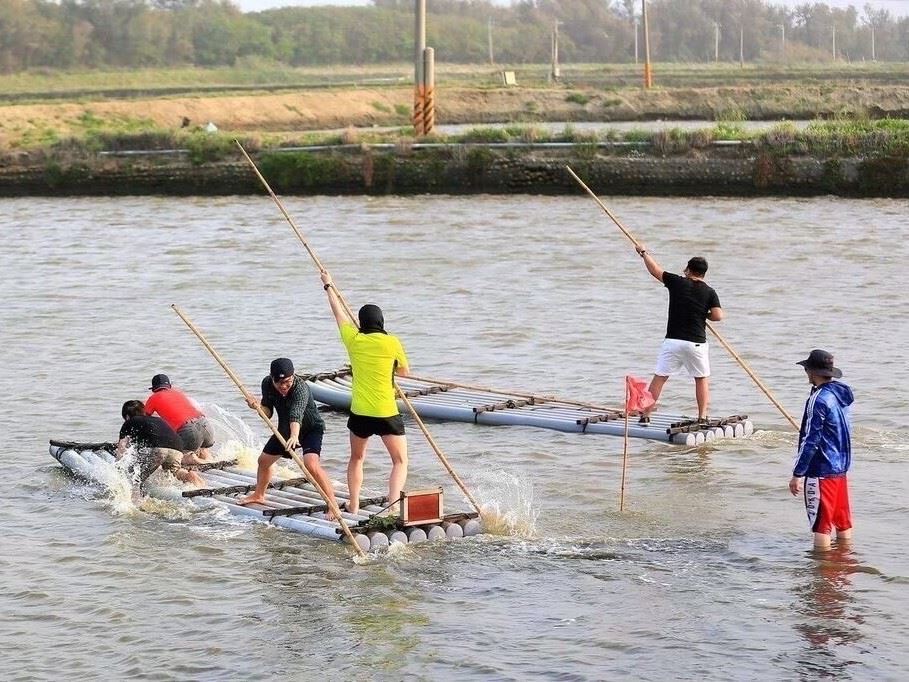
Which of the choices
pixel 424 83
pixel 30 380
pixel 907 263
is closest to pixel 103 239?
pixel 424 83

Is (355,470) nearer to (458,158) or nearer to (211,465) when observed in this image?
(211,465)

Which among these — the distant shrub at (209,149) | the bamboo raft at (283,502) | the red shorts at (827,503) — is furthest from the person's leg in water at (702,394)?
the distant shrub at (209,149)

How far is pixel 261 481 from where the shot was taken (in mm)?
11570

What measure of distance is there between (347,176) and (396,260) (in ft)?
26.3

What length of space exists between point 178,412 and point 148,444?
43 cm

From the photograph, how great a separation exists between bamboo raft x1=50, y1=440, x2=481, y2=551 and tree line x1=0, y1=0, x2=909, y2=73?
7632 centimetres

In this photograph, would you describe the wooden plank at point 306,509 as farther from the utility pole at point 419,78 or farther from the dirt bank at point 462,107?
the dirt bank at point 462,107

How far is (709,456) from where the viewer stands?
13.4 meters

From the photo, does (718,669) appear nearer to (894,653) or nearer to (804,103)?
(894,653)

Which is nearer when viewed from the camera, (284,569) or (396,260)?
(284,569)

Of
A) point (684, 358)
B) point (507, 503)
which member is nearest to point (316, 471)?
point (507, 503)

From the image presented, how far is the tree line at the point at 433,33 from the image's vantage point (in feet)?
308

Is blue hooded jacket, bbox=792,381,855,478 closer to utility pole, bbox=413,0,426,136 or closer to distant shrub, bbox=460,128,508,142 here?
distant shrub, bbox=460,128,508,142

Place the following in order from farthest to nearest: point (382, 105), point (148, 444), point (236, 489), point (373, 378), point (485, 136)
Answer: point (382, 105), point (485, 136), point (148, 444), point (236, 489), point (373, 378)
